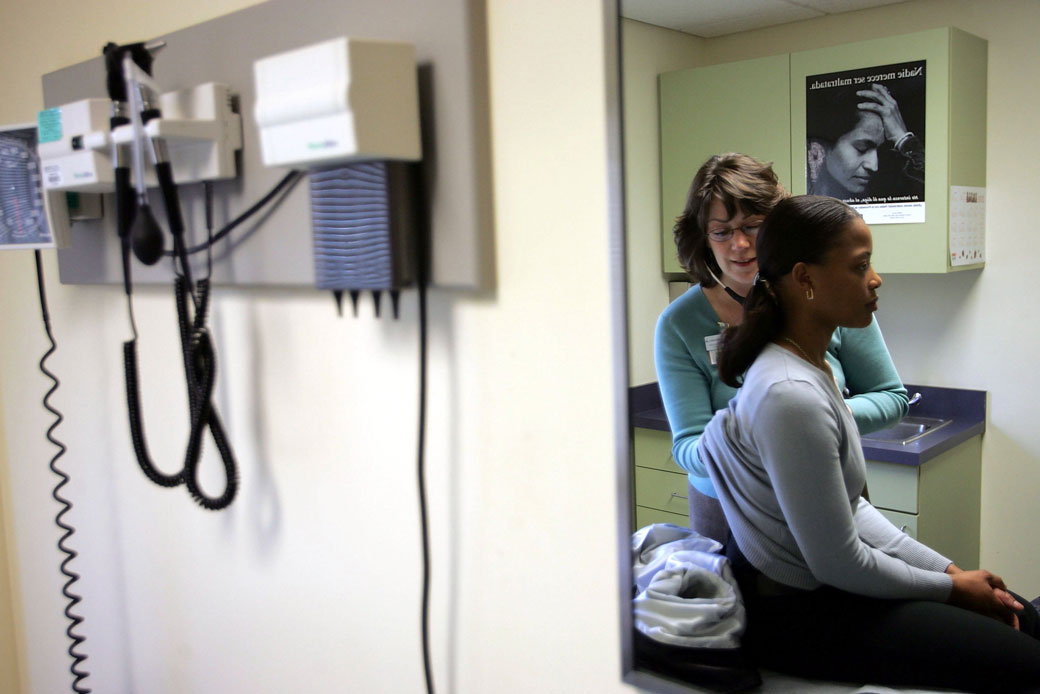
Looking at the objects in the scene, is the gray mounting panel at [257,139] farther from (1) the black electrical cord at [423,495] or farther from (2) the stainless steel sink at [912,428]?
(2) the stainless steel sink at [912,428]

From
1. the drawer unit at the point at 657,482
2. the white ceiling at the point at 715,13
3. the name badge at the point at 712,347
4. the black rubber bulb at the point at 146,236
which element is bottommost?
the drawer unit at the point at 657,482

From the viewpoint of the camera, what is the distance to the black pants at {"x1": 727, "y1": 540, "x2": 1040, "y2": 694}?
683 millimetres

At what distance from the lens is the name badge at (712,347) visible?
80 cm

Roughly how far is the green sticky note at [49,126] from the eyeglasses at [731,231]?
3.11ft

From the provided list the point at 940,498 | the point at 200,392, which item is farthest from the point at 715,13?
the point at 200,392

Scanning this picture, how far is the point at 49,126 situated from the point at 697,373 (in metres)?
1.00

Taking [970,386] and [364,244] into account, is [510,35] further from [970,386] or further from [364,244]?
[970,386]

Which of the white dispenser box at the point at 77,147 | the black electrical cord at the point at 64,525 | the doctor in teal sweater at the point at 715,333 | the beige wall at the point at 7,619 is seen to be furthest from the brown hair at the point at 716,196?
the beige wall at the point at 7,619

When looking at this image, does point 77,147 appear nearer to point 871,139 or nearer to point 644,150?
point 644,150

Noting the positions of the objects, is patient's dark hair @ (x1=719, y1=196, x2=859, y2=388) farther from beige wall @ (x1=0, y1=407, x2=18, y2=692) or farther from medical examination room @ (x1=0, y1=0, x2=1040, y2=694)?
beige wall @ (x1=0, y1=407, x2=18, y2=692)

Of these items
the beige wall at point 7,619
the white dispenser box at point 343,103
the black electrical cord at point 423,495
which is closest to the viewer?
the white dispenser box at point 343,103

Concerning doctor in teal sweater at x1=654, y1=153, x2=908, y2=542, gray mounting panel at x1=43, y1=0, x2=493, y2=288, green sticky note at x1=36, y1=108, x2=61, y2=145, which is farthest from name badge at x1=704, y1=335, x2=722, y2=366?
green sticky note at x1=36, y1=108, x2=61, y2=145

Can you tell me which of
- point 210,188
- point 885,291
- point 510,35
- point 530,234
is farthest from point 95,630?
point 885,291

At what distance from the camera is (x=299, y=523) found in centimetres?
122
